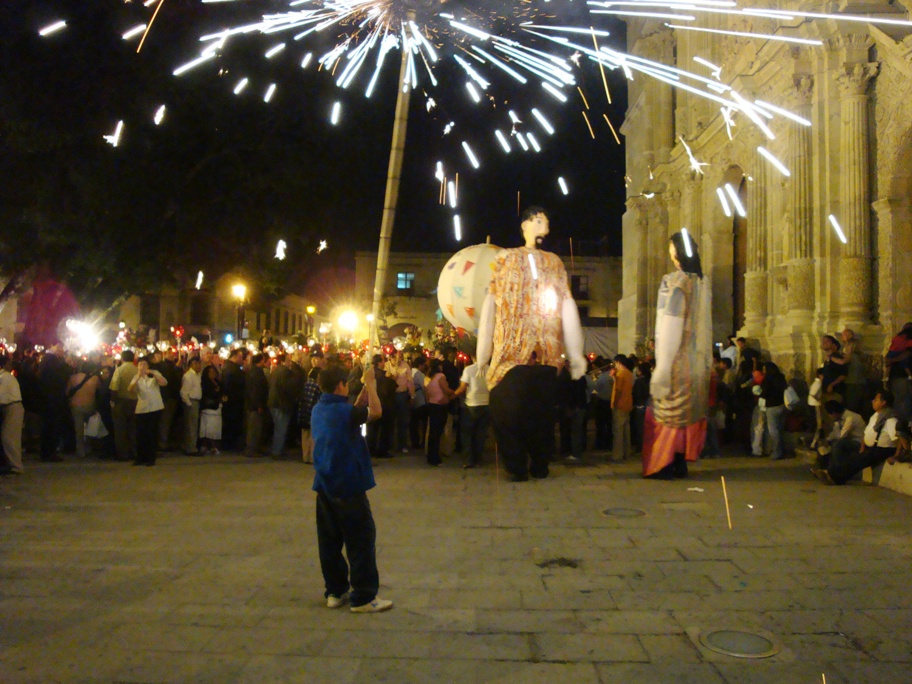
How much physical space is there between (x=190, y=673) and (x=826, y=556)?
4595 millimetres


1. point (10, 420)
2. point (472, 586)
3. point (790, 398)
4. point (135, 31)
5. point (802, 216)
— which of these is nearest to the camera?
point (472, 586)

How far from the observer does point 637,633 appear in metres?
4.36

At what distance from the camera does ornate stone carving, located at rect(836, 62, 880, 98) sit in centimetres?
1252

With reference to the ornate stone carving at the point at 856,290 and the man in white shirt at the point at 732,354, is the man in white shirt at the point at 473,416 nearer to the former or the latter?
the man in white shirt at the point at 732,354

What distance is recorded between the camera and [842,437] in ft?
30.6

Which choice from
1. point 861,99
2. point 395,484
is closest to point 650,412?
point 395,484

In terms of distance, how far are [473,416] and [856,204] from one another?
23.9 ft

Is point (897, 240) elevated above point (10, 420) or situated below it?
above

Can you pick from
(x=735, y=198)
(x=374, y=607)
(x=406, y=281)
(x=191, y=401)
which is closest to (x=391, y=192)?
(x=374, y=607)

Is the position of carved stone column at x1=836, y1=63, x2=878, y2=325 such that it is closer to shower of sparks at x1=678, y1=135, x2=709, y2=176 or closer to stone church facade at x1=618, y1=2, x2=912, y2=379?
stone church facade at x1=618, y1=2, x2=912, y2=379

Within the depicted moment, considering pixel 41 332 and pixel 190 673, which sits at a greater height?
pixel 41 332

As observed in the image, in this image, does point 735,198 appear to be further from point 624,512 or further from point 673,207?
point 624,512

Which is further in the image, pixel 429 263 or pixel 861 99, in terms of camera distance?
pixel 429 263

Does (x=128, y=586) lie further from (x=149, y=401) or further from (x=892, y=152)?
(x=892, y=152)
